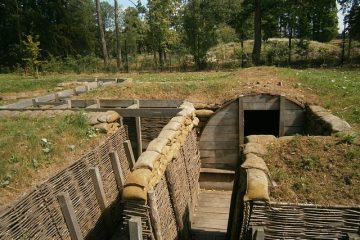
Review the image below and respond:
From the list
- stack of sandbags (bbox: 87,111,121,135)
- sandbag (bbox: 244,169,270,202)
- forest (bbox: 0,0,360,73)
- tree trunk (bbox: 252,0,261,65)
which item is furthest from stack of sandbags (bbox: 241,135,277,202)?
tree trunk (bbox: 252,0,261,65)

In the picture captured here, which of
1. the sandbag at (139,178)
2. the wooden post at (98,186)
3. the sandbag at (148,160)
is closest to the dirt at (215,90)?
the wooden post at (98,186)

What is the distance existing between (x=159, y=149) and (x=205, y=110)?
4.35m

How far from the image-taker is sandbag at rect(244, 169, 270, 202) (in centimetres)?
415

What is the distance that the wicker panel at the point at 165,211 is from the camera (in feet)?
18.6

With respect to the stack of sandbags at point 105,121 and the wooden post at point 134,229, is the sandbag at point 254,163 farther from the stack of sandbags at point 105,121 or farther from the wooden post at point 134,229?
the stack of sandbags at point 105,121

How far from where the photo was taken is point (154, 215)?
521 cm

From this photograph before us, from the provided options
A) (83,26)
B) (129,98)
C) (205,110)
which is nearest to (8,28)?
(83,26)

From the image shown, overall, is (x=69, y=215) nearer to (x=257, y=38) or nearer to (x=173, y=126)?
(x=173, y=126)

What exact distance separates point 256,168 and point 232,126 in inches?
216

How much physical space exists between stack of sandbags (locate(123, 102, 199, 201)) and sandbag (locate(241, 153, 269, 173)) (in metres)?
1.45

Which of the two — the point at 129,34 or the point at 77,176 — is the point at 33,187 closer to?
the point at 77,176

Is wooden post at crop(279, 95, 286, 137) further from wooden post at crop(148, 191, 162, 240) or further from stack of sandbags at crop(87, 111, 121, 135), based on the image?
wooden post at crop(148, 191, 162, 240)

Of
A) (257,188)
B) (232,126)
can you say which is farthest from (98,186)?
(232,126)

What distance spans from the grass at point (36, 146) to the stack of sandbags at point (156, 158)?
1773 millimetres
